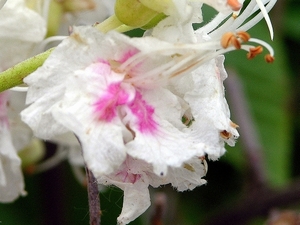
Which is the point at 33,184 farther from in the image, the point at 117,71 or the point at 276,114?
the point at 117,71

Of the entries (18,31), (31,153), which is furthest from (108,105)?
(31,153)

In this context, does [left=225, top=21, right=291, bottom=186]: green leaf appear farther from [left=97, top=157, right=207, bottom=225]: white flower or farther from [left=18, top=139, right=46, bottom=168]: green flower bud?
[left=97, top=157, right=207, bottom=225]: white flower

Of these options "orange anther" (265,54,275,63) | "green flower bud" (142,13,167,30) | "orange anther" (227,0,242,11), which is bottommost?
"orange anther" (265,54,275,63)

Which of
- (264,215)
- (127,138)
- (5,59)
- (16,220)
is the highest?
(127,138)

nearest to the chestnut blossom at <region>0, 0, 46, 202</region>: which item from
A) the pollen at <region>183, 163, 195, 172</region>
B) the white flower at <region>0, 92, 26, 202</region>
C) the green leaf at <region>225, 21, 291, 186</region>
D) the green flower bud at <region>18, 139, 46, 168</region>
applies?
the white flower at <region>0, 92, 26, 202</region>

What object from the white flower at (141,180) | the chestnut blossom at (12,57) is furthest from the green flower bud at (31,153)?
the white flower at (141,180)

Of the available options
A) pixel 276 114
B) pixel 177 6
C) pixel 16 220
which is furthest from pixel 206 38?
pixel 276 114

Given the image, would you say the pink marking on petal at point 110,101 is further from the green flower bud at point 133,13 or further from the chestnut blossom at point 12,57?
the chestnut blossom at point 12,57

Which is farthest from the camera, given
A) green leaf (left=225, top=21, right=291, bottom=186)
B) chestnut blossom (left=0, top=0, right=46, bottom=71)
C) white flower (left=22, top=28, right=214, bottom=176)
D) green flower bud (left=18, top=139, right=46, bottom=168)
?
green leaf (left=225, top=21, right=291, bottom=186)

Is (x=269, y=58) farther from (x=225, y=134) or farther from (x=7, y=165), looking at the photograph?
(x=7, y=165)
